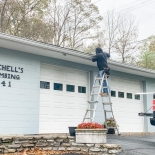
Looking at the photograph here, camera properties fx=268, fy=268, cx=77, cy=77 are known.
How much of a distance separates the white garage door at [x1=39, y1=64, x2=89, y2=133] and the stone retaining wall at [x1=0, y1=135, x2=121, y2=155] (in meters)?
3.27

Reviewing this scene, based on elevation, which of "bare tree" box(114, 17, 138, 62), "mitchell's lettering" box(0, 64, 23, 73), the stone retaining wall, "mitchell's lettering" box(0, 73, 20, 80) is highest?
"bare tree" box(114, 17, 138, 62)

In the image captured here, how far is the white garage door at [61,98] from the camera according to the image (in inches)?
401

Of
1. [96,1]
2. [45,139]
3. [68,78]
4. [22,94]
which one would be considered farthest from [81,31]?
[45,139]

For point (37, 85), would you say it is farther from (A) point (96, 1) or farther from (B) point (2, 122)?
(A) point (96, 1)

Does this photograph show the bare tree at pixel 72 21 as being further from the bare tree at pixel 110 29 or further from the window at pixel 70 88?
the window at pixel 70 88

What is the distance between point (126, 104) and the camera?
1358 centimetres

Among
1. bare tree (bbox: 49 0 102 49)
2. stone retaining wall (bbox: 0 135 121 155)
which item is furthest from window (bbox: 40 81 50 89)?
bare tree (bbox: 49 0 102 49)

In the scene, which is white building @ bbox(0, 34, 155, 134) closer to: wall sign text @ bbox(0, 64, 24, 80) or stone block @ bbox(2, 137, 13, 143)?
wall sign text @ bbox(0, 64, 24, 80)

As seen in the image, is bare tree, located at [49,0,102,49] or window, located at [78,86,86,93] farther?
bare tree, located at [49,0,102,49]

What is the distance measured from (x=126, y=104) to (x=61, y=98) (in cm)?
425

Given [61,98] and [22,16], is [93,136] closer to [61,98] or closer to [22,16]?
[61,98]

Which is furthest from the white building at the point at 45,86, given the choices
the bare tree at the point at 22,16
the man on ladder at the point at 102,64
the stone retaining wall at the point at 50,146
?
the bare tree at the point at 22,16

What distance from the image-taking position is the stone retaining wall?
6.20 m

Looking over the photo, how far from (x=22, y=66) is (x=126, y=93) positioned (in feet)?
20.2
